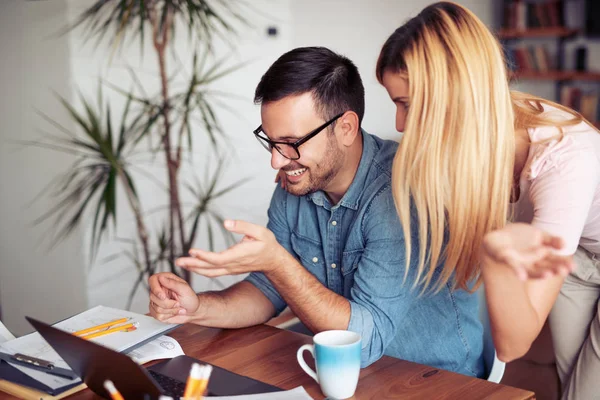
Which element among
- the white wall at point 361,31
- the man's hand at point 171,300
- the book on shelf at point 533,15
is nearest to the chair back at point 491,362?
the man's hand at point 171,300

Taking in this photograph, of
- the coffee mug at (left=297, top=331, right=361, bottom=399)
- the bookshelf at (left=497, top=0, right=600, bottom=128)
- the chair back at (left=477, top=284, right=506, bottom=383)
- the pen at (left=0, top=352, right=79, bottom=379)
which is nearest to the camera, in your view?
the coffee mug at (left=297, top=331, right=361, bottom=399)

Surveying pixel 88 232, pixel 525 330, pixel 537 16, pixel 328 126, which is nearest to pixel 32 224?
pixel 88 232

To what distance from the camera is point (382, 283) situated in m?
1.45

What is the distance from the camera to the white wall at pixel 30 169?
297cm

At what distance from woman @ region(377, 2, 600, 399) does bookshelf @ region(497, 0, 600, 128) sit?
16.5 feet

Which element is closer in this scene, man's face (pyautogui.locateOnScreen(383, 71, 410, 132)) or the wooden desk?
the wooden desk

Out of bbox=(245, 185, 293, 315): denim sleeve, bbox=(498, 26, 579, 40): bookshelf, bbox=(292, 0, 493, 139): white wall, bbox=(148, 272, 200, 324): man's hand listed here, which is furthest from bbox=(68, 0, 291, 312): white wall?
bbox=(498, 26, 579, 40): bookshelf

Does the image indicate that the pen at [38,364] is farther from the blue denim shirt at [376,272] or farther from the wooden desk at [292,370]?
the blue denim shirt at [376,272]

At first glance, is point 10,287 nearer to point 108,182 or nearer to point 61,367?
point 108,182

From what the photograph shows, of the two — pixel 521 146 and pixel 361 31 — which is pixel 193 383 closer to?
pixel 521 146

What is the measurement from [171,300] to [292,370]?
33 cm

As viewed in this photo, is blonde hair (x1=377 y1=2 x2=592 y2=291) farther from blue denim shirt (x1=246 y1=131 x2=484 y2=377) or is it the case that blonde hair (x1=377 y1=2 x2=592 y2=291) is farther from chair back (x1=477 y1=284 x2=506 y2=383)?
chair back (x1=477 y1=284 x2=506 y2=383)

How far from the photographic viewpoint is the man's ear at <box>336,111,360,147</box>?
5.32 feet

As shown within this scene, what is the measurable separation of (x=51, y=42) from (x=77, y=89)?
0.24 meters
